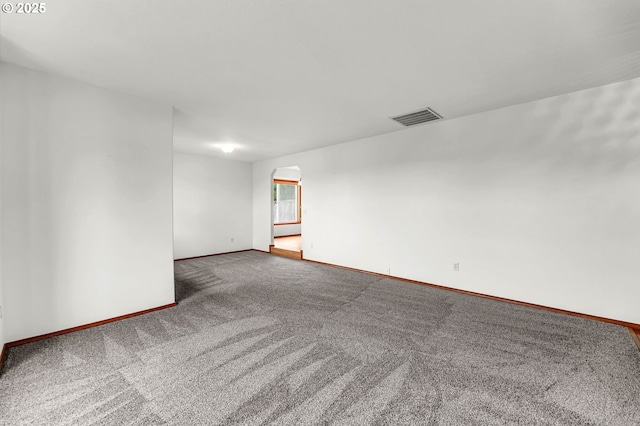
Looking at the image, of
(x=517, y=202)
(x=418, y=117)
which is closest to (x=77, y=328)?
(x=418, y=117)

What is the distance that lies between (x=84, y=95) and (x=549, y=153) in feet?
17.4

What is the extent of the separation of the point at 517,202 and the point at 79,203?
16.7 ft

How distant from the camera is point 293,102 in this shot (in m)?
3.26

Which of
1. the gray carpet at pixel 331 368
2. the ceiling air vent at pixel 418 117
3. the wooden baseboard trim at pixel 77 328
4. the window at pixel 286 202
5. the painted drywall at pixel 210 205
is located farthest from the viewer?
the window at pixel 286 202

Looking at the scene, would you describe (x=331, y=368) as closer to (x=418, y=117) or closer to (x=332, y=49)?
(x=332, y=49)

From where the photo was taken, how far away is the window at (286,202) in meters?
9.32

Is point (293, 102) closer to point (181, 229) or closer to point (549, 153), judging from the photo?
point (549, 153)

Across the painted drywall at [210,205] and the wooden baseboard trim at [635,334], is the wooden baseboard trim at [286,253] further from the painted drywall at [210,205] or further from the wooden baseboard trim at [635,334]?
the wooden baseboard trim at [635,334]

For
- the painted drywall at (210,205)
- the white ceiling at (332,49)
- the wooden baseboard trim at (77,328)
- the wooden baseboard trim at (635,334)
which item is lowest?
the wooden baseboard trim at (77,328)

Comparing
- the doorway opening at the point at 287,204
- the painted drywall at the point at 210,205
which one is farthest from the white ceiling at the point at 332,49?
the doorway opening at the point at 287,204

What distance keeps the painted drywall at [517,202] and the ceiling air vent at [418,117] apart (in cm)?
25

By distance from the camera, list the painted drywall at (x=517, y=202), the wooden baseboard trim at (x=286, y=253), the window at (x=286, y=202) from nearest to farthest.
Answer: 1. the painted drywall at (x=517, y=202)
2. the wooden baseboard trim at (x=286, y=253)
3. the window at (x=286, y=202)

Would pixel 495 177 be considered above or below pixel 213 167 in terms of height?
below

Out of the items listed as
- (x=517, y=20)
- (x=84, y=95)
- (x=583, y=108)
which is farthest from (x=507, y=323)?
(x=84, y=95)
